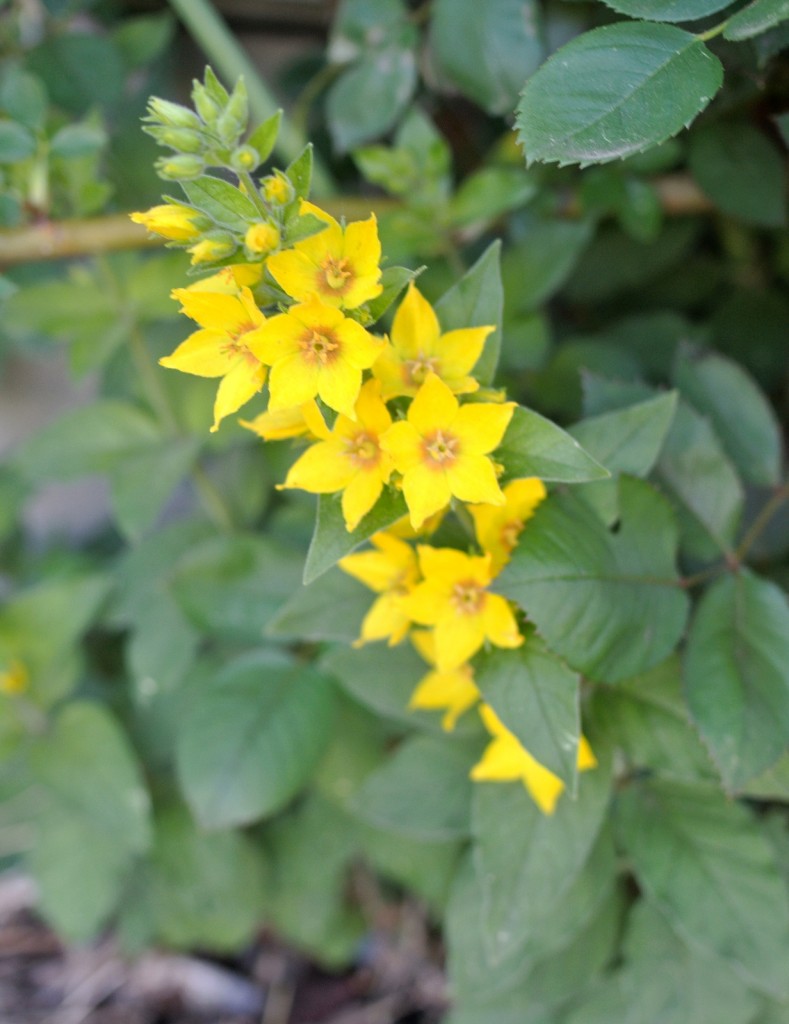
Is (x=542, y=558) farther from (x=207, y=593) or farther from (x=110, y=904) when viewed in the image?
(x=110, y=904)

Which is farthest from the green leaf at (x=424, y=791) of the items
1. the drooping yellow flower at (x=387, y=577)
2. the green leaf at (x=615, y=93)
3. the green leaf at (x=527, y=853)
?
the green leaf at (x=615, y=93)

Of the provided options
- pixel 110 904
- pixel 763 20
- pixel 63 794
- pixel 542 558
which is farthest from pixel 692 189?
pixel 110 904

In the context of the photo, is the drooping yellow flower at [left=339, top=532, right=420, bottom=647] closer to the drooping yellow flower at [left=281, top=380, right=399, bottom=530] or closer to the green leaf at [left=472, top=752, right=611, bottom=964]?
the drooping yellow flower at [left=281, top=380, right=399, bottom=530]

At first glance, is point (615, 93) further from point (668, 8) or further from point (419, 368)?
point (419, 368)

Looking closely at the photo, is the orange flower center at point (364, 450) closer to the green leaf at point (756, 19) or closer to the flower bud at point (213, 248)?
the flower bud at point (213, 248)

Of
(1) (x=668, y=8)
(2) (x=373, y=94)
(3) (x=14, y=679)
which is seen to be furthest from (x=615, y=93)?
(3) (x=14, y=679)

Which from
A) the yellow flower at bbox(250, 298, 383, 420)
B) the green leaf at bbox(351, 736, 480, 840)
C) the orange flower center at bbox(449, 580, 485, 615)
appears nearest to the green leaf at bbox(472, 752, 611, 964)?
the green leaf at bbox(351, 736, 480, 840)
